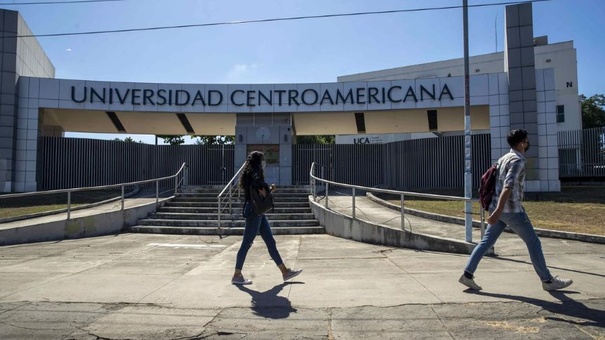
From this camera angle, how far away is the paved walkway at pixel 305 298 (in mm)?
3715

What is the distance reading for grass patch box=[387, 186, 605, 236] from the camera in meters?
9.68

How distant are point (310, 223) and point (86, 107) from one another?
12615mm

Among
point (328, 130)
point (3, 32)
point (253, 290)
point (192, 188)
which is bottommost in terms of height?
point (253, 290)

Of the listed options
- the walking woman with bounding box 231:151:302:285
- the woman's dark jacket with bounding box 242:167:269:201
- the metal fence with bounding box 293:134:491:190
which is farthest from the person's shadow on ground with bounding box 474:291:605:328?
the metal fence with bounding box 293:134:491:190

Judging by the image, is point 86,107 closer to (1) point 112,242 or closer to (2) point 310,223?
(1) point 112,242

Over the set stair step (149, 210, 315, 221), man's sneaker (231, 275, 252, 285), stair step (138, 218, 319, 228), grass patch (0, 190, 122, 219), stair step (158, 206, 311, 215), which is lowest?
man's sneaker (231, 275, 252, 285)

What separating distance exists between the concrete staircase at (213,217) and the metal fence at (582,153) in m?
17.4

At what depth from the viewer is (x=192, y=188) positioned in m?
16.2

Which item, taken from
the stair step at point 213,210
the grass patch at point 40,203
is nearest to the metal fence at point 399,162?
the stair step at point 213,210

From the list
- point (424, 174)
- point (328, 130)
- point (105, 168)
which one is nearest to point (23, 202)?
point (105, 168)

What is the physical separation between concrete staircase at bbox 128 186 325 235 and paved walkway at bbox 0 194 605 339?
3415 mm

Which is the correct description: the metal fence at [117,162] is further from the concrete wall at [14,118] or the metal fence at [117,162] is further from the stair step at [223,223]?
the stair step at [223,223]

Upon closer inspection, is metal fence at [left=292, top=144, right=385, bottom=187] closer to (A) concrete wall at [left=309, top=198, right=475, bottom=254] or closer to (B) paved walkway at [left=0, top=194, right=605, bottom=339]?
(A) concrete wall at [left=309, top=198, right=475, bottom=254]

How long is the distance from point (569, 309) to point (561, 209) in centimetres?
951
